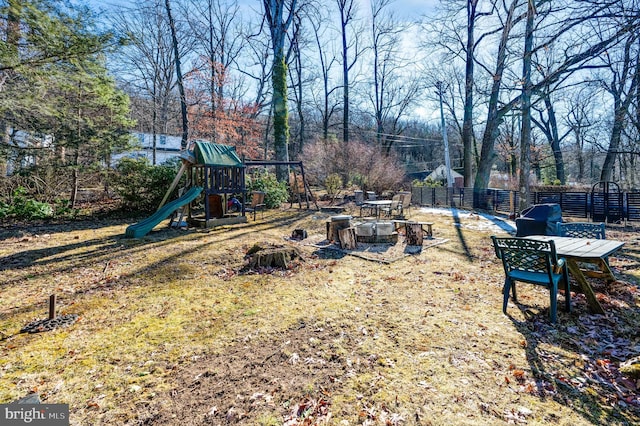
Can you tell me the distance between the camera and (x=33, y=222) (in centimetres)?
930

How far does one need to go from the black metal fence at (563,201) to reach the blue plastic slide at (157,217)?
1388 cm

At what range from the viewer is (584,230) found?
16.9ft

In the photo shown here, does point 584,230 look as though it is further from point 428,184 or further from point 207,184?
point 428,184

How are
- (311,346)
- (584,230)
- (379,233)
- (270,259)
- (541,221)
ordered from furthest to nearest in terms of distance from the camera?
(379,233) → (541,221) → (270,259) → (584,230) → (311,346)

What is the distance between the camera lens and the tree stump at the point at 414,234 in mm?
7368

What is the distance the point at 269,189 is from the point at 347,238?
790 centimetres

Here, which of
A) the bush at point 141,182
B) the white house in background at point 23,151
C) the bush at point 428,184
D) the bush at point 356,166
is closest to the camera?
the white house in background at point 23,151

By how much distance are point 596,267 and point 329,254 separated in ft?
15.3

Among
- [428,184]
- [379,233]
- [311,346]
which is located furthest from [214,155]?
[428,184]

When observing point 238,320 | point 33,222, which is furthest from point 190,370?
point 33,222

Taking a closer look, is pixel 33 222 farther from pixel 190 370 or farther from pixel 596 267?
pixel 596 267

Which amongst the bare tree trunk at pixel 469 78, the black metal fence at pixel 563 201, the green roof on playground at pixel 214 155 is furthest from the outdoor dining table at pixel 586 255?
the bare tree trunk at pixel 469 78

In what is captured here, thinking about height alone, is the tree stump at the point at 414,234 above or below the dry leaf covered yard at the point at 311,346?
above

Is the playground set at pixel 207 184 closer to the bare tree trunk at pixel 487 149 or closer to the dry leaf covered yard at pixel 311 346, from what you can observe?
the dry leaf covered yard at pixel 311 346
